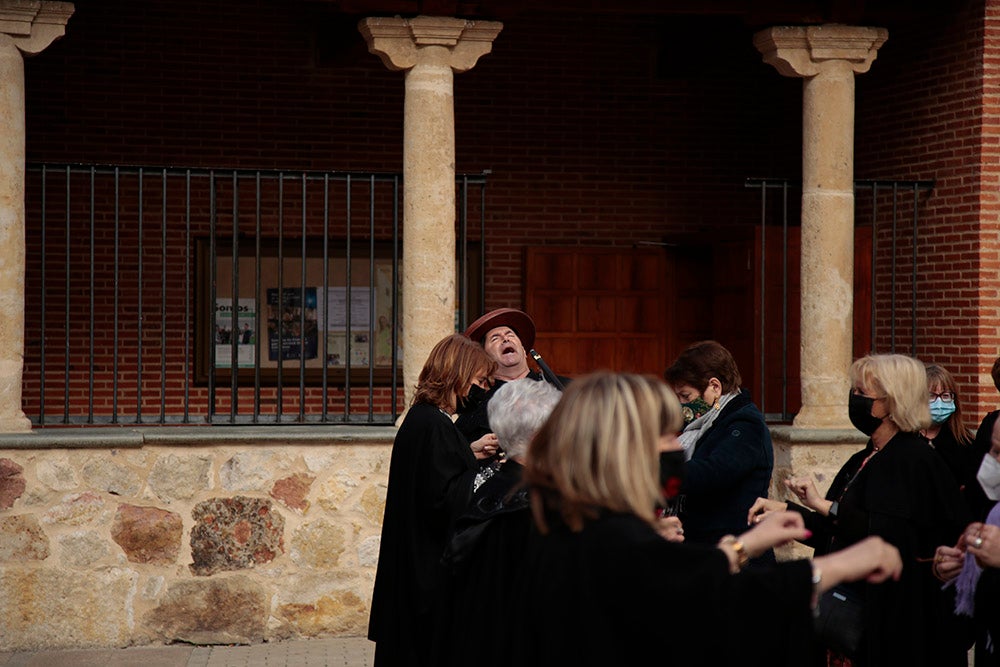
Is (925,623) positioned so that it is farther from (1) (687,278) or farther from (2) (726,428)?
(1) (687,278)

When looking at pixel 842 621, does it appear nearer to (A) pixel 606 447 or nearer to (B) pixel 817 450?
(A) pixel 606 447

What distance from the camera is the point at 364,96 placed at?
11.2 meters

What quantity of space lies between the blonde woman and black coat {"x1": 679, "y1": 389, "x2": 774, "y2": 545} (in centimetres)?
233

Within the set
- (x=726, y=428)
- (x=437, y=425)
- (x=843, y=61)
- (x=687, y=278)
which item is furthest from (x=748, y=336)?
(x=437, y=425)

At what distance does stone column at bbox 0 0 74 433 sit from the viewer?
7348mm

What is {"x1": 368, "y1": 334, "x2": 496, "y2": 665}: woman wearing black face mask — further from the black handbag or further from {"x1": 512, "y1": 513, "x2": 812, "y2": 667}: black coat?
{"x1": 512, "y1": 513, "x2": 812, "y2": 667}: black coat

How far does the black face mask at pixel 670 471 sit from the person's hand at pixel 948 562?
156 cm

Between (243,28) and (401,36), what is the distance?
3578mm

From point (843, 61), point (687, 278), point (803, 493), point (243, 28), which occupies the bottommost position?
point (803, 493)

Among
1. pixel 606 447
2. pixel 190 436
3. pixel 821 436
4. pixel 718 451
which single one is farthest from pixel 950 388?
pixel 190 436

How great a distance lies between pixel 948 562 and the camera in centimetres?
424

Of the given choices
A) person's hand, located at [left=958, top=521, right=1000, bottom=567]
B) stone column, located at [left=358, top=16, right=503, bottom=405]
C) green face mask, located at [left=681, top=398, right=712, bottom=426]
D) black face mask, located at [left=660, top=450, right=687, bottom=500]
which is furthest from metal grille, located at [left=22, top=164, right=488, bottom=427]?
black face mask, located at [left=660, top=450, right=687, bottom=500]

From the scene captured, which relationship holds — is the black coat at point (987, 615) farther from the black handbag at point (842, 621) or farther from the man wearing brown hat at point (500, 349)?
the man wearing brown hat at point (500, 349)

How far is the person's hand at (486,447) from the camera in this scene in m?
5.07
